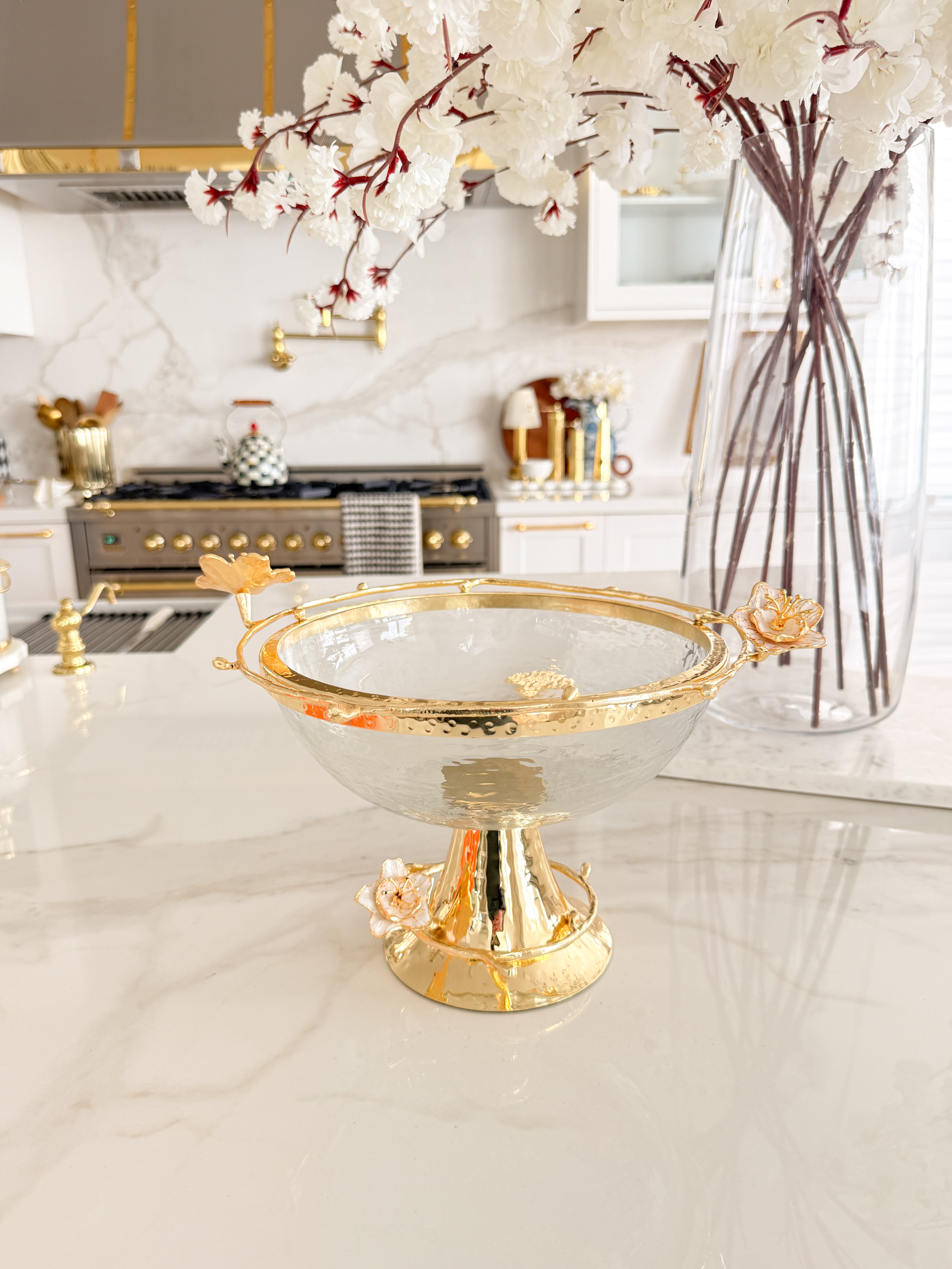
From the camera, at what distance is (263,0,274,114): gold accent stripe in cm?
218

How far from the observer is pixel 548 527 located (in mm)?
2713

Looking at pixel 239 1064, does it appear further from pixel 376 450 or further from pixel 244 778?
pixel 376 450

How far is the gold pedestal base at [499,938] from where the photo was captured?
443mm

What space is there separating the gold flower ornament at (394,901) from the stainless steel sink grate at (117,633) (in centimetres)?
93

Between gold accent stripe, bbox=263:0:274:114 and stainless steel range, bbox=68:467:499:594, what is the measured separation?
104cm

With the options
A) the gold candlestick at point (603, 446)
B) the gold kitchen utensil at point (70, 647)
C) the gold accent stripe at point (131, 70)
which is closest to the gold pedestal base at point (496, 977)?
the gold kitchen utensil at point (70, 647)

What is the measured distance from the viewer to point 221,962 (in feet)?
1.57

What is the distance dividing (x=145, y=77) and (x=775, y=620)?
7.98 feet

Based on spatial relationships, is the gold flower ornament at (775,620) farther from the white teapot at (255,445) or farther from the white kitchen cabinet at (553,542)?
the white teapot at (255,445)

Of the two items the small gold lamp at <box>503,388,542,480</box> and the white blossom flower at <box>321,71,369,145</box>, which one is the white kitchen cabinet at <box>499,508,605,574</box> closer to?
the small gold lamp at <box>503,388,542,480</box>

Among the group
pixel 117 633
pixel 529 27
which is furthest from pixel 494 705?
pixel 117 633

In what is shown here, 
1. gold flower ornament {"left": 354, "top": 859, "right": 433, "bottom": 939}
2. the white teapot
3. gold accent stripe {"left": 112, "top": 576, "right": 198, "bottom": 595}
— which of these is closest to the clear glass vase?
gold flower ornament {"left": 354, "top": 859, "right": 433, "bottom": 939}

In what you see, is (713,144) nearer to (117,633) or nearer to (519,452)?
(117,633)

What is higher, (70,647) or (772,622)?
(772,622)
